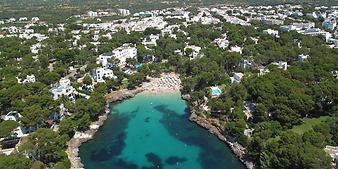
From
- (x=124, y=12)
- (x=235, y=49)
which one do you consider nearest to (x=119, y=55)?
(x=235, y=49)

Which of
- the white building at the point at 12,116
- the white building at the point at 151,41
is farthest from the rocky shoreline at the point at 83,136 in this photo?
Answer: the white building at the point at 151,41

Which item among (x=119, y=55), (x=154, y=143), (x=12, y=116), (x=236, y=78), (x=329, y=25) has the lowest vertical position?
(x=154, y=143)

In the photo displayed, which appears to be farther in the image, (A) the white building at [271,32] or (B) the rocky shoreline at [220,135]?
(A) the white building at [271,32]

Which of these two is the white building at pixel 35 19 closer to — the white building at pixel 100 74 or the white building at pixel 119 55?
the white building at pixel 119 55

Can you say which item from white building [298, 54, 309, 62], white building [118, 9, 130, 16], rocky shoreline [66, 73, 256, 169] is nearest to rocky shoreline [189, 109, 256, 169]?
rocky shoreline [66, 73, 256, 169]

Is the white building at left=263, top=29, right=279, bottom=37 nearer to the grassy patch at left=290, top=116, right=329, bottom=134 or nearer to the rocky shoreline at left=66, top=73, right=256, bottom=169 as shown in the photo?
the rocky shoreline at left=66, top=73, right=256, bottom=169

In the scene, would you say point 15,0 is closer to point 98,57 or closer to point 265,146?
point 98,57

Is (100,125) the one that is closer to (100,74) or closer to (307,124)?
(100,74)
